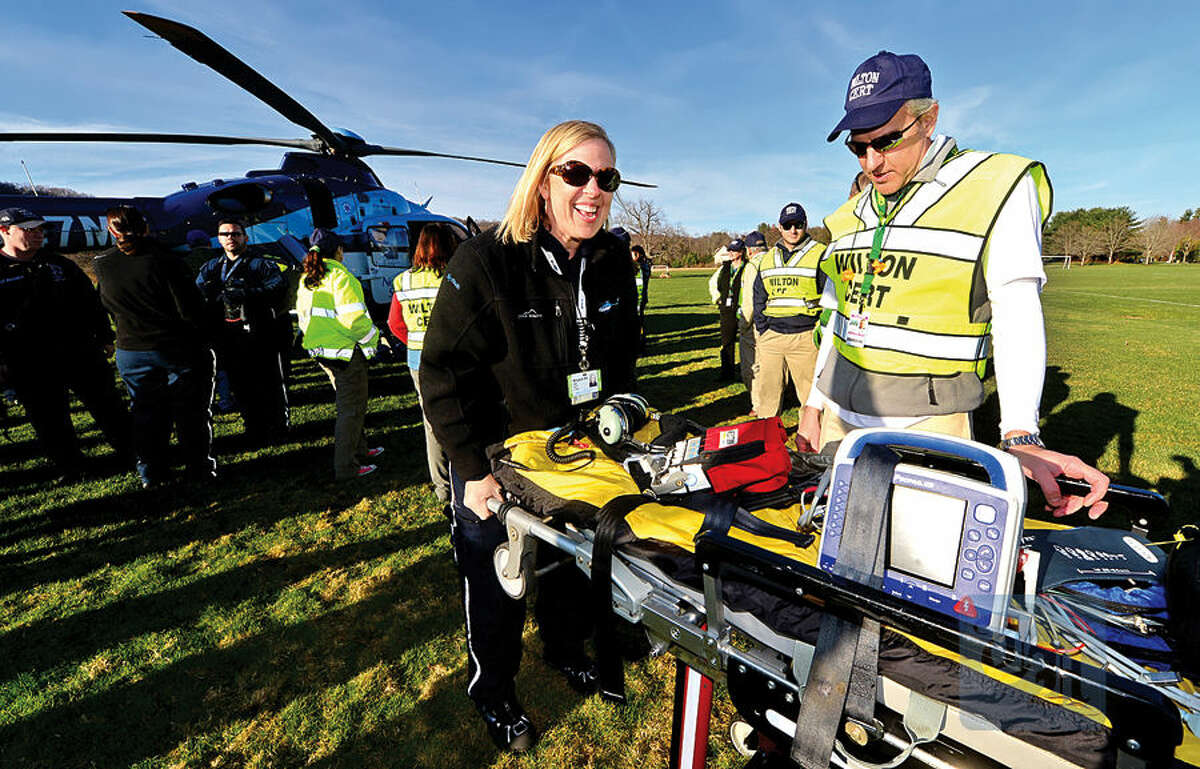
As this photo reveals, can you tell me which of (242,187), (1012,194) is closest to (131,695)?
(1012,194)

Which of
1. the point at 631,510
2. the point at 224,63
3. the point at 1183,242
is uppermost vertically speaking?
the point at 1183,242

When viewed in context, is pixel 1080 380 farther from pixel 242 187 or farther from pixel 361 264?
pixel 242 187

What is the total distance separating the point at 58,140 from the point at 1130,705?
36.9 ft

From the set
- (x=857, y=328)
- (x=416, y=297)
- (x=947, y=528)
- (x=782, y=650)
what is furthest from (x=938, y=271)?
(x=416, y=297)

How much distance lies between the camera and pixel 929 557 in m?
1.21

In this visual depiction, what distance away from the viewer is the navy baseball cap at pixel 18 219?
460cm

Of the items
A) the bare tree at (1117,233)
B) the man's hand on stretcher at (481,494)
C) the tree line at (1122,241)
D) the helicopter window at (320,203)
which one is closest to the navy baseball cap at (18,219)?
the helicopter window at (320,203)

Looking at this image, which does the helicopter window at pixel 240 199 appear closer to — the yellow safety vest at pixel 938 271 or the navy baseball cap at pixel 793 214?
the navy baseball cap at pixel 793 214

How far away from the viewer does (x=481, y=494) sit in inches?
80.0

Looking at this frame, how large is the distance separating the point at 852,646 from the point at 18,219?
7.35m

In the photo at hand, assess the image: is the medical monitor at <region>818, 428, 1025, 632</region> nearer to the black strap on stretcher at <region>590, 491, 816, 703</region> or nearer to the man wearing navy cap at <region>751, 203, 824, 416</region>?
the black strap on stretcher at <region>590, 491, 816, 703</region>

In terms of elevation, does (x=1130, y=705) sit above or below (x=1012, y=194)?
below

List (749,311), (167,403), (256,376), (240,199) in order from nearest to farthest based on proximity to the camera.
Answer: (167,403), (256,376), (749,311), (240,199)

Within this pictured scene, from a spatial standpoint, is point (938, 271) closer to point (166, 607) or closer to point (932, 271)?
point (932, 271)
